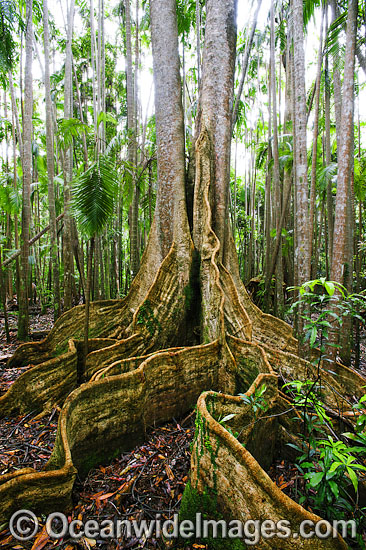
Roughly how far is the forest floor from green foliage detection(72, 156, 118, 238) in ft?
7.05

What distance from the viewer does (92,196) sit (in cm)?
330

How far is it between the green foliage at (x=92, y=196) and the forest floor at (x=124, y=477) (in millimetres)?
2149

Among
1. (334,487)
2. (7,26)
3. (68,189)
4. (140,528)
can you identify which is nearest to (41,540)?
(140,528)

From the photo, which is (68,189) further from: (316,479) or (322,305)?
(316,479)

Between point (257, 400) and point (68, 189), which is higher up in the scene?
point (68, 189)

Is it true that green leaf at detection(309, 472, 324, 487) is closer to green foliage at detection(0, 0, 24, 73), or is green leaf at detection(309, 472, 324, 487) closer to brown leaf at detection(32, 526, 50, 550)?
brown leaf at detection(32, 526, 50, 550)

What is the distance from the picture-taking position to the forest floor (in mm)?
2010

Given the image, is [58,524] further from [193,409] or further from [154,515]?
[193,409]

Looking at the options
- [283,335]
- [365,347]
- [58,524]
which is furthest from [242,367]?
[365,347]

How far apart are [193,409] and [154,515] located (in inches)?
50.0

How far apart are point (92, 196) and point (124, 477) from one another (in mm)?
2701

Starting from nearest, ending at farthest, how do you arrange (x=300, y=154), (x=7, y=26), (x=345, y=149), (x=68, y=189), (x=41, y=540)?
1. (x=41, y=540)
2. (x=345, y=149)
3. (x=300, y=154)
4. (x=7, y=26)
5. (x=68, y=189)

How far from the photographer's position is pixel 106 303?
4.98 m

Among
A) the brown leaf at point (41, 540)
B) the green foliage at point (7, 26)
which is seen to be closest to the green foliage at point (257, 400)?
the brown leaf at point (41, 540)
